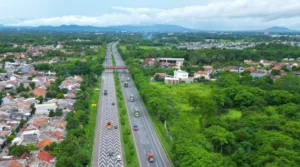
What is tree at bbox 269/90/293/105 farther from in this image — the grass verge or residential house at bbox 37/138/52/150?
residential house at bbox 37/138/52/150

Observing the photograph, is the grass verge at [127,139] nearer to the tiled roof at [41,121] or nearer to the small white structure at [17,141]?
the tiled roof at [41,121]

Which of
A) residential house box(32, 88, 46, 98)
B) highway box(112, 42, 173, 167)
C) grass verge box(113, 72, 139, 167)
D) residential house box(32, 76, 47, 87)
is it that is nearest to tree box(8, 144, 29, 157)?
grass verge box(113, 72, 139, 167)

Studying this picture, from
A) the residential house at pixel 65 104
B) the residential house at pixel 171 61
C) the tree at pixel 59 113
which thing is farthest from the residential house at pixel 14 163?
the residential house at pixel 171 61

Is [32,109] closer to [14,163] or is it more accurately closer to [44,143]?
[44,143]

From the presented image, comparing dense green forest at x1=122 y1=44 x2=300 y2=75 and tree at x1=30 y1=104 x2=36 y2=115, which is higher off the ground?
dense green forest at x1=122 y1=44 x2=300 y2=75

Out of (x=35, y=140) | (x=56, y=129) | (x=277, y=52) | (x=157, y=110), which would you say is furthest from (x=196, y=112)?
(x=277, y=52)

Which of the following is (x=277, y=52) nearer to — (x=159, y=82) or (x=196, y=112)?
(x=159, y=82)

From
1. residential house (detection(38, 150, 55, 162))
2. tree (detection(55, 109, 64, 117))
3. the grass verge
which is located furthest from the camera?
tree (detection(55, 109, 64, 117))
